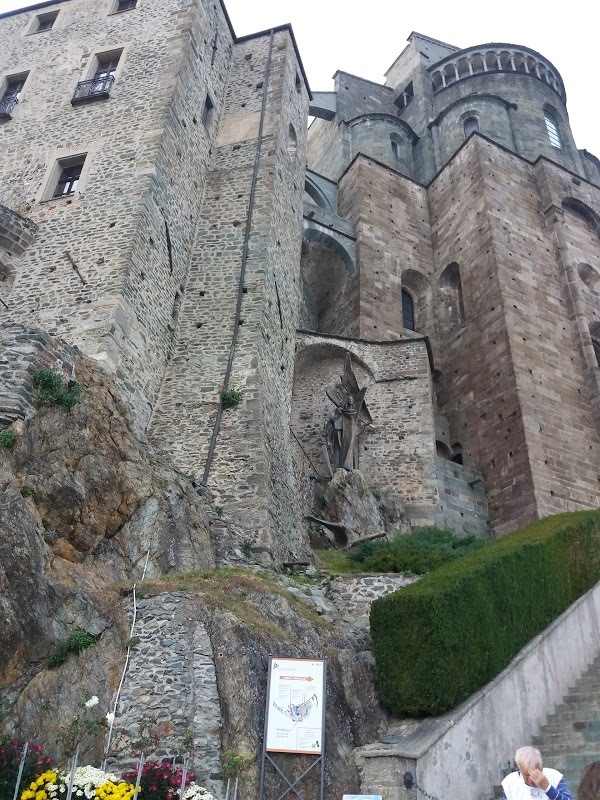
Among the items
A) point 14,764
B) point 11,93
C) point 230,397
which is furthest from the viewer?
point 11,93

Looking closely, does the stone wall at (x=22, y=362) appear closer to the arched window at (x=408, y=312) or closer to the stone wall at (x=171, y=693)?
the stone wall at (x=171, y=693)

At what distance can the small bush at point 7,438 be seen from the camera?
28.6 ft

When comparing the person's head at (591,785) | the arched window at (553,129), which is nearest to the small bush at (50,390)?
the person's head at (591,785)

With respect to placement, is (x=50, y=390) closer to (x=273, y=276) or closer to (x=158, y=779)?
(x=158, y=779)

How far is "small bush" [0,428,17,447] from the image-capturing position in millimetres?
8703

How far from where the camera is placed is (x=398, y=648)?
8164 millimetres

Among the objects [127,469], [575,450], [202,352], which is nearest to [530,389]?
[575,450]

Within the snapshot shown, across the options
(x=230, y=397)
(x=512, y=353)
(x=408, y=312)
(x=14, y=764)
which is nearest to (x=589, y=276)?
(x=408, y=312)

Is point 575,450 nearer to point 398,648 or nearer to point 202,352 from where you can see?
point 202,352

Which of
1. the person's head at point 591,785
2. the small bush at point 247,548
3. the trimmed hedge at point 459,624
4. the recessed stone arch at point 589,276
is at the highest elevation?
the recessed stone arch at point 589,276

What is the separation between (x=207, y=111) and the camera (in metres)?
18.6

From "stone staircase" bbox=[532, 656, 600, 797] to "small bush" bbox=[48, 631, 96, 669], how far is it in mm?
4862

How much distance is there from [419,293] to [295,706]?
64.3ft

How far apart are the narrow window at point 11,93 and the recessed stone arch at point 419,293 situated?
1282 centimetres
